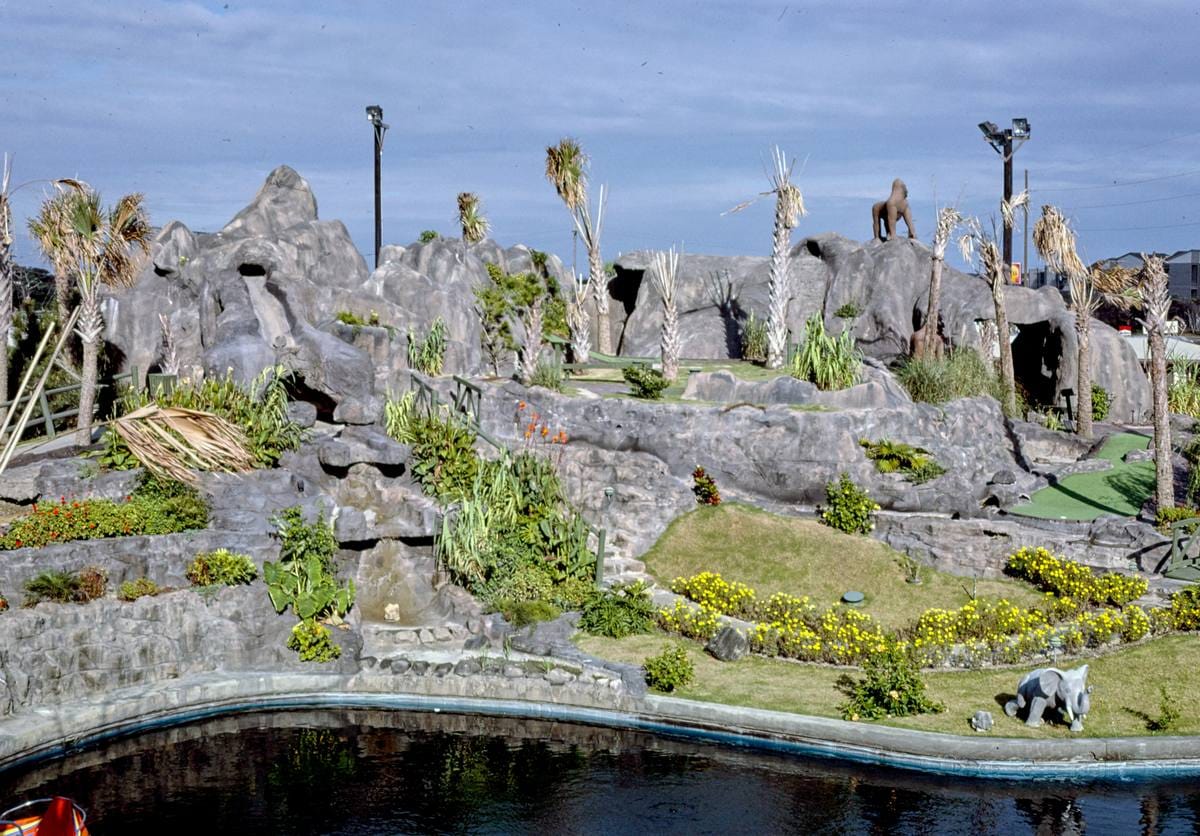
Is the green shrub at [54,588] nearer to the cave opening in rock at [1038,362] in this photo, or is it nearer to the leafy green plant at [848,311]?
the leafy green plant at [848,311]

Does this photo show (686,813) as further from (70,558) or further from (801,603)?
(70,558)

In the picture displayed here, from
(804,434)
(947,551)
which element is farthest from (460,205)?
(947,551)

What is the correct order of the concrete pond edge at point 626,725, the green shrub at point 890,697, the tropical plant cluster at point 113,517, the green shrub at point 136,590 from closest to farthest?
1. the concrete pond edge at point 626,725
2. the green shrub at point 890,697
3. the green shrub at point 136,590
4. the tropical plant cluster at point 113,517

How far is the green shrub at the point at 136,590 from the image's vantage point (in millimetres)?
21203

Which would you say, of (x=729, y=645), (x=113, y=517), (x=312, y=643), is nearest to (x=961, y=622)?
(x=729, y=645)

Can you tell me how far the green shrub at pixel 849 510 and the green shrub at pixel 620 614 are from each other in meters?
5.29

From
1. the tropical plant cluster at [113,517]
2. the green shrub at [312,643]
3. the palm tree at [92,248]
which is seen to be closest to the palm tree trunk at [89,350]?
the palm tree at [92,248]

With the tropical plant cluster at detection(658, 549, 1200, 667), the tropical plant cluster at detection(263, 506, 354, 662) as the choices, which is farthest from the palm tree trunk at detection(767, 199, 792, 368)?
the tropical plant cluster at detection(263, 506, 354, 662)

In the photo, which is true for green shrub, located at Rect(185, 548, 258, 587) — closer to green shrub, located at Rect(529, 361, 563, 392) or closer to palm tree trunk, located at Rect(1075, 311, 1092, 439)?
green shrub, located at Rect(529, 361, 563, 392)

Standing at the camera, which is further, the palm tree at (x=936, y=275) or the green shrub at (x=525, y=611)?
the palm tree at (x=936, y=275)

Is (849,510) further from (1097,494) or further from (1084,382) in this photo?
(1084,382)

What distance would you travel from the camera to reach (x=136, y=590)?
21.3 meters

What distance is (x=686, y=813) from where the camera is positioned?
1716cm

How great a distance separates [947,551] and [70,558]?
55.2 feet
